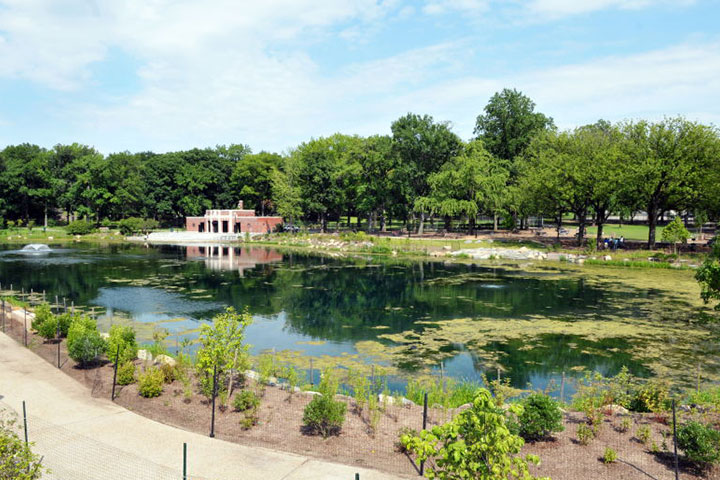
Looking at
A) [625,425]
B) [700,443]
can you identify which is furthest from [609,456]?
[625,425]

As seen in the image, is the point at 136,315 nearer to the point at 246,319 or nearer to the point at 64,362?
the point at 64,362

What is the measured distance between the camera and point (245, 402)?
16.4 meters

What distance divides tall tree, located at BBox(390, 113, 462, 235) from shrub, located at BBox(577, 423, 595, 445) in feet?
239

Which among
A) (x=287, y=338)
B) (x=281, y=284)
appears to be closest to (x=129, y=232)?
(x=281, y=284)

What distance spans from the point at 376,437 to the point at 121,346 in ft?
38.5

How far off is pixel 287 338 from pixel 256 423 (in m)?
14.3

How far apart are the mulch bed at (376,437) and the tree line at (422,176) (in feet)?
181

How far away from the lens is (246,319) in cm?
1891

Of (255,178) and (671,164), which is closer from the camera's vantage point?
(671,164)

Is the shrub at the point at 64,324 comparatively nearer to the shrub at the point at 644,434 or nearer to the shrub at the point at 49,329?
the shrub at the point at 49,329

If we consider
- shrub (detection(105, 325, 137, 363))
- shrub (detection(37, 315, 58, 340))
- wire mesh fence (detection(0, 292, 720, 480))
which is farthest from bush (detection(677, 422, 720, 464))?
shrub (detection(37, 315, 58, 340))

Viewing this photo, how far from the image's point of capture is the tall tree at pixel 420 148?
289ft

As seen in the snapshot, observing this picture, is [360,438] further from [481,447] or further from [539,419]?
[481,447]

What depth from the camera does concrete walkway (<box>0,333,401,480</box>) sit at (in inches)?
484
